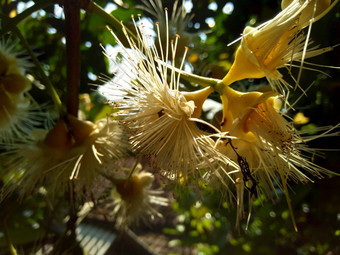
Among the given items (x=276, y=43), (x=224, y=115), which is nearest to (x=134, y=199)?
(x=224, y=115)

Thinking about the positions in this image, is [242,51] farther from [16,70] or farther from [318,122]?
[16,70]

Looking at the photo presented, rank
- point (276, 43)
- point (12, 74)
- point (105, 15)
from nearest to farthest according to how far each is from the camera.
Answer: point (276, 43) < point (105, 15) < point (12, 74)

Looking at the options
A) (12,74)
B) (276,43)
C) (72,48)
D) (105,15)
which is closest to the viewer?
(276,43)

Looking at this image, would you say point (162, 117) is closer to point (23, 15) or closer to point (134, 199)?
point (23, 15)

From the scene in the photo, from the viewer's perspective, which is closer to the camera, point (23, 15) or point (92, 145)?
point (23, 15)

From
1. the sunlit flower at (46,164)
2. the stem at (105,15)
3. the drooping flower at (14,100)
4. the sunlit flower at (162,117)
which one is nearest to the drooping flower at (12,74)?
the drooping flower at (14,100)

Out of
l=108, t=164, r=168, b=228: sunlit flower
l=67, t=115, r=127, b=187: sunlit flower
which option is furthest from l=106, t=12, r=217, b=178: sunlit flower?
l=108, t=164, r=168, b=228: sunlit flower

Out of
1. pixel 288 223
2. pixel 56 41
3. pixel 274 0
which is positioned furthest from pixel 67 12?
pixel 288 223
